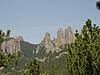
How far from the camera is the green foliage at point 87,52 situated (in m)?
22.8

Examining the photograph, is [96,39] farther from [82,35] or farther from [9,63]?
[9,63]

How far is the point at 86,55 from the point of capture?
23.1 metres

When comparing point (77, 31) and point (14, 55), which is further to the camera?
point (77, 31)

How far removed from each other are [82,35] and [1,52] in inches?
415

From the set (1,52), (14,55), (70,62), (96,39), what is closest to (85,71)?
(96,39)

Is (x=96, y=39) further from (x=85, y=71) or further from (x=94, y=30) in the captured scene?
(x=85, y=71)

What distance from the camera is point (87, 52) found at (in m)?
23.2

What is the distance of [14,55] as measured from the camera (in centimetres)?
1889

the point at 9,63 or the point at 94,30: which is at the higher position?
the point at 94,30

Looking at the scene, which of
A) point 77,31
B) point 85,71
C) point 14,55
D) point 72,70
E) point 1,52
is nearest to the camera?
point 1,52

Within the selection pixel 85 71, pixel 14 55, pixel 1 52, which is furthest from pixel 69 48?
pixel 1 52

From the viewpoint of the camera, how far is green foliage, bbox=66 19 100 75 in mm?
22812

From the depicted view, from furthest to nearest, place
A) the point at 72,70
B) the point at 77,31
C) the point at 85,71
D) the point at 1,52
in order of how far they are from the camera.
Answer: the point at 72,70 → the point at 77,31 → the point at 85,71 → the point at 1,52

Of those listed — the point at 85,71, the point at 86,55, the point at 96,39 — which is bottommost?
the point at 85,71
